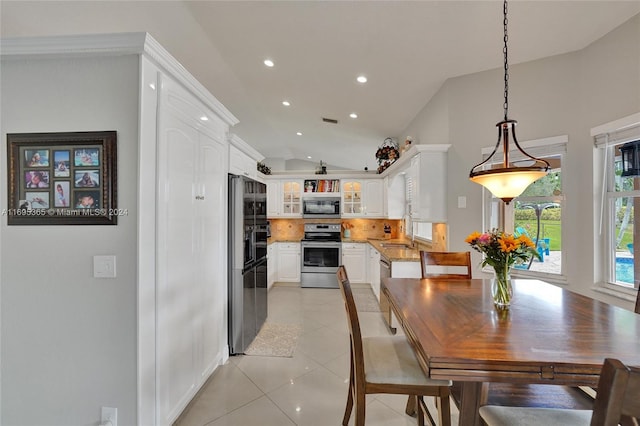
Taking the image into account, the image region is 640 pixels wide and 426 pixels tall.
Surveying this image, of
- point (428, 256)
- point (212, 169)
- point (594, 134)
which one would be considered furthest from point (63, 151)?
point (594, 134)

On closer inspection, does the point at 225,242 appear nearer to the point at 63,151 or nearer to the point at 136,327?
the point at 136,327

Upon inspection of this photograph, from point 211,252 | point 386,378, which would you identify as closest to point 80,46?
point 211,252

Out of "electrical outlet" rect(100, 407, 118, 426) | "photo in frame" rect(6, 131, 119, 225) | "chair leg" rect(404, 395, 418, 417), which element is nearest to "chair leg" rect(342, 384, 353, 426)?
"chair leg" rect(404, 395, 418, 417)

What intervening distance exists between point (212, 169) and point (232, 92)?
2.28 metres

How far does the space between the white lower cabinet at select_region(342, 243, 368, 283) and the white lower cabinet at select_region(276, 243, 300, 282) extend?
0.96 metres

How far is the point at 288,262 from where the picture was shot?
18.2 ft

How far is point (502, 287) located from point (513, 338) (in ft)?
1.59

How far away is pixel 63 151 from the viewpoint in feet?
5.09

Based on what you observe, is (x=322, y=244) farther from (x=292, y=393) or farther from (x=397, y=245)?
(x=292, y=393)

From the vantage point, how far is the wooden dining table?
1017mm

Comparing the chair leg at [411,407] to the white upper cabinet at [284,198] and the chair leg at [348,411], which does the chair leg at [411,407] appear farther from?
the white upper cabinet at [284,198]

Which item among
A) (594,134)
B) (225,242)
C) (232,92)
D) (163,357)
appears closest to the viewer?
(163,357)

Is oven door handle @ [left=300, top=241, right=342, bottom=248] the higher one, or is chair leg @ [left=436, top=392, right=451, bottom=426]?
oven door handle @ [left=300, top=241, right=342, bottom=248]

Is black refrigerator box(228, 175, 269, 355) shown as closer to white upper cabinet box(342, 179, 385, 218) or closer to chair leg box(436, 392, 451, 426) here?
chair leg box(436, 392, 451, 426)
